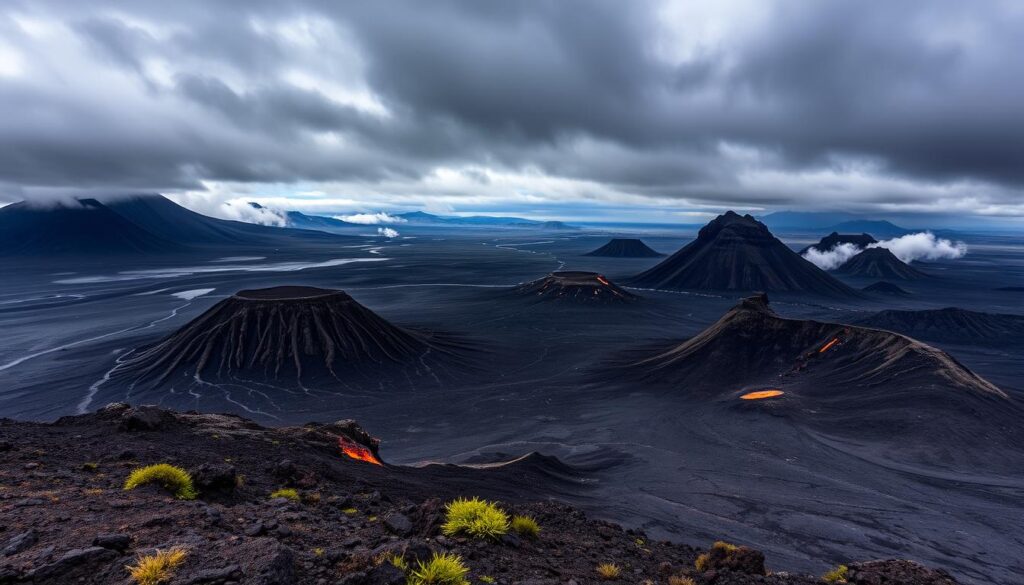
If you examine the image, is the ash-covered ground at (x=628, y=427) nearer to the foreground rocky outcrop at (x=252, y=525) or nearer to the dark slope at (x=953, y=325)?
the dark slope at (x=953, y=325)

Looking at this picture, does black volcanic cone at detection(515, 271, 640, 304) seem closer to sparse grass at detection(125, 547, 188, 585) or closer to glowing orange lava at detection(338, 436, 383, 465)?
glowing orange lava at detection(338, 436, 383, 465)

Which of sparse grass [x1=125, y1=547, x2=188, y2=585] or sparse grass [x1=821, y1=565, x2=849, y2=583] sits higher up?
sparse grass [x1=125, y1=547, x2=188, y2=585]

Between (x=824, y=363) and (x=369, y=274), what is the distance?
503ft

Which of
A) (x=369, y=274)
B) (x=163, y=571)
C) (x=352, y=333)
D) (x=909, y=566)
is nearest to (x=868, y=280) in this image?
(x=369, y=274)

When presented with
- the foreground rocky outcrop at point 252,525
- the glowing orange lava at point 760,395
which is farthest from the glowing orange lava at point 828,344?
the foreground rocky outcrop at point 252,525

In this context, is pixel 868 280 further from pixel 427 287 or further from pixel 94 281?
pixel 94 281

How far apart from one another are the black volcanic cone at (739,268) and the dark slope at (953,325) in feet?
156

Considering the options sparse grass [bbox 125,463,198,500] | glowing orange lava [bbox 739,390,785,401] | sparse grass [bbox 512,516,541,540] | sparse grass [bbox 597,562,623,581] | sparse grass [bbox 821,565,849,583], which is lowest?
glowing orange lava [bbox 739,390,785,401]

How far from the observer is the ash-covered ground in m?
25.1

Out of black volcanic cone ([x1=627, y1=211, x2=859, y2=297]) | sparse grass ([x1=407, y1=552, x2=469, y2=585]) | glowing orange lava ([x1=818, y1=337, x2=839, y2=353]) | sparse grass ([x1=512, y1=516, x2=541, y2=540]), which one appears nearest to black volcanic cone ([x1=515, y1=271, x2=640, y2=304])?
black volcanic cone ([x1=627, y1=211, x2=859, y2=297])

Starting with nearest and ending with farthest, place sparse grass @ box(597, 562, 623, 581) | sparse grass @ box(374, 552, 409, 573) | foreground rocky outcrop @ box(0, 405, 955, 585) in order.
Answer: foreground rocky outcrop @ box(0, 405, 955, 585) < sparse grass @ box(374, 552, 409, 573) < sparse grass @ box(597, 562, 623, 581)

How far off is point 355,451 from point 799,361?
164ft

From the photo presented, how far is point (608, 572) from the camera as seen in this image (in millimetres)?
9852

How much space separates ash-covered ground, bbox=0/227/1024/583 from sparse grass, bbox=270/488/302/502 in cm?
1685
